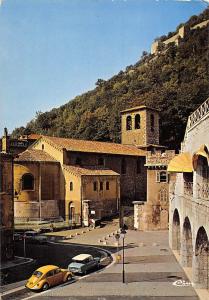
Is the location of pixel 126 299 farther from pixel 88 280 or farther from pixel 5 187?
pixel 5 187

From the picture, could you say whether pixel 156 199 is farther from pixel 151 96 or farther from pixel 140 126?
pixel 151 96

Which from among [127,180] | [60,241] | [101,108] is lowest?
[60,241]

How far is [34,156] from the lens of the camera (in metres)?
44.8

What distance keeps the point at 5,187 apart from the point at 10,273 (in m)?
6.25

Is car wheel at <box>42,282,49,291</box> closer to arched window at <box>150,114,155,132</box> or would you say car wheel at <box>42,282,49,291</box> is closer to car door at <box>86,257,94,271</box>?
car door at <box>86,257,94,271</box>

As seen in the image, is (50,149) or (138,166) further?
(138,166)

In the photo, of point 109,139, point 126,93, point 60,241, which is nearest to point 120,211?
point 60,241

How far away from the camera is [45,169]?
45.1 m

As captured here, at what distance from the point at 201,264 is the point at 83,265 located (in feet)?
25.5

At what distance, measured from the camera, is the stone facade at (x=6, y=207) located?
2661cm

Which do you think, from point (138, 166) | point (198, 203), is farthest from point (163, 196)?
point (198, 203)

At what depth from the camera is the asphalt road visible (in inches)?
911

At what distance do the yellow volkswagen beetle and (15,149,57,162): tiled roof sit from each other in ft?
75.2

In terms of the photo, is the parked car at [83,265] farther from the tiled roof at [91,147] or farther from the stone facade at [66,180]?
the tiled roof at [91,147]
